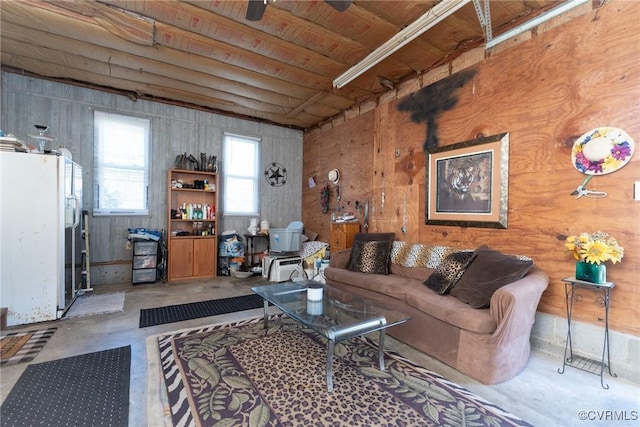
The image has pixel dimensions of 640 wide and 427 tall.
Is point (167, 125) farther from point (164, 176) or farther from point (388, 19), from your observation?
point (388, 19)

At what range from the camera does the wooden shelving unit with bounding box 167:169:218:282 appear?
4.62 meters

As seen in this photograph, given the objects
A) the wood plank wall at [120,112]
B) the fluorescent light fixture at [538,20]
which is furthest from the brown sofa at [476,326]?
the wood plank wall at [120,112]

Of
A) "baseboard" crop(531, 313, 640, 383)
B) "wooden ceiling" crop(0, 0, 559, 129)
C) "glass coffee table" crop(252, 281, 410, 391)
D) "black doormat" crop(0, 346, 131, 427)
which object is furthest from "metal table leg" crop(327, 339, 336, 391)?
"wooden ceiling" crop(0, 0, 559, 129)

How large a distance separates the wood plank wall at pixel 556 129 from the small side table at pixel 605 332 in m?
Result: 0.07

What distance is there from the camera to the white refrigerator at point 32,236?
2738mm

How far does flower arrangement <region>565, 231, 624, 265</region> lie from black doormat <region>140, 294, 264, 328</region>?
10.5ft

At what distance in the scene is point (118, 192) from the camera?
4.52 metres

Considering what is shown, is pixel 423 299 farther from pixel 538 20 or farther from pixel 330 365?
pixel 538 20

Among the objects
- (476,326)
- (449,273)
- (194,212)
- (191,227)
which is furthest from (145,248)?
(476,326)

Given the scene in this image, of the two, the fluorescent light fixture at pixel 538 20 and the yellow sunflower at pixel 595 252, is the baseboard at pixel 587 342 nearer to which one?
the yellow sunflower at pixel 595 252

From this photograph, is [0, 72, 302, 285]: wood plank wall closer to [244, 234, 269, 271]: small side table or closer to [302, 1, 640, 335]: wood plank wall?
[244, 234, 269, 271]: small side table

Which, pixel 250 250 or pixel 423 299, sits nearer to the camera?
pixel 423 299

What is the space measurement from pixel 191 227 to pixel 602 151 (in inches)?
215

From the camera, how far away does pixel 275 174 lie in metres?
5.95
